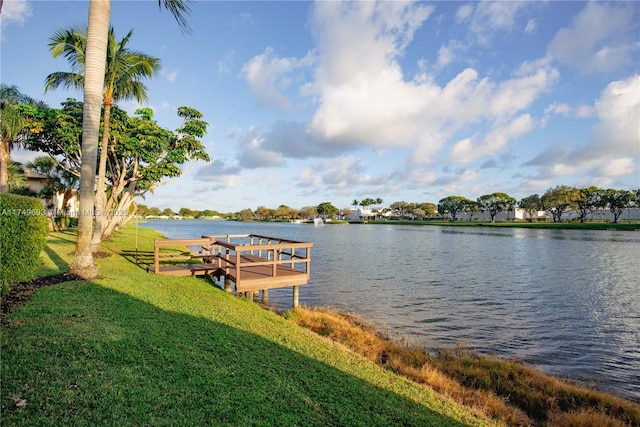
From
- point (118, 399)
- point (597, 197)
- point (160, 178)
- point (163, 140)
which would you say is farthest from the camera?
point (597, 197)

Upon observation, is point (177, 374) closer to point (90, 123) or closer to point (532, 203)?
point (90, 123)

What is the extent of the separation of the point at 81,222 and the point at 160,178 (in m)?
13.2

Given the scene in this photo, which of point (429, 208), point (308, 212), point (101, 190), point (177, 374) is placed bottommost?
point (177, 374)

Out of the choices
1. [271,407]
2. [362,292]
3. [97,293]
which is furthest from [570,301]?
[97,293]

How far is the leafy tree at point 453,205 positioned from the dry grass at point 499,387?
4720 inches

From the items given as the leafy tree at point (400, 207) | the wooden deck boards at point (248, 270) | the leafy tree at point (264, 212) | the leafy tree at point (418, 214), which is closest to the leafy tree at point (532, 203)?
the leafy tree at point (418, 214)

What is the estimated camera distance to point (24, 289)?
24.9 feet

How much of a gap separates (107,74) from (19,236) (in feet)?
37.5

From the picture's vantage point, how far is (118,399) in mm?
3691

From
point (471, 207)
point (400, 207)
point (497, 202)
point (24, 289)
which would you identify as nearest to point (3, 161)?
point (24, 289)

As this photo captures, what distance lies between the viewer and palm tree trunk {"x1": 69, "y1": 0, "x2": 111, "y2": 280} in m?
9.55

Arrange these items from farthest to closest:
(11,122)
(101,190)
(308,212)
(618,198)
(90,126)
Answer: (308,212) → (618,198) → (11,122) → (101,190) → (90,126)

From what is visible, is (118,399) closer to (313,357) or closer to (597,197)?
(313,357)

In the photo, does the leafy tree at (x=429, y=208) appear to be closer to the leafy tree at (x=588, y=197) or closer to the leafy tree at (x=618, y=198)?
the leafy tree at (x=588, y=197)
